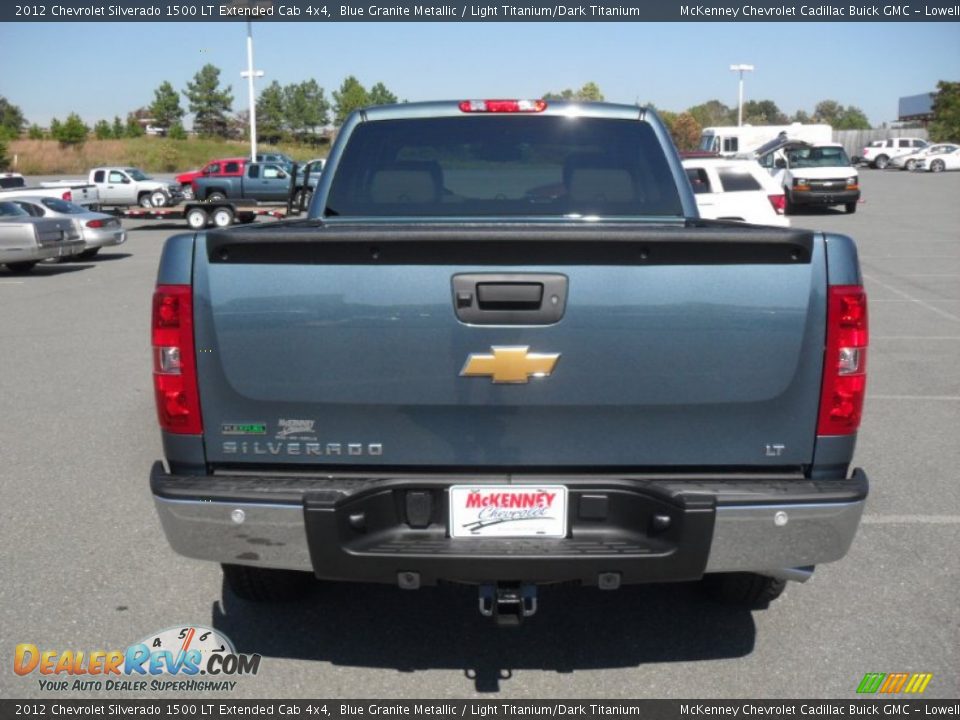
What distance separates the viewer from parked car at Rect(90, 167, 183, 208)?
35969 mm

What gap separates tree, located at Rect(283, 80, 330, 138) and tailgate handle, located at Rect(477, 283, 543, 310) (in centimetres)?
10413

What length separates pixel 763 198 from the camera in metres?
17.8

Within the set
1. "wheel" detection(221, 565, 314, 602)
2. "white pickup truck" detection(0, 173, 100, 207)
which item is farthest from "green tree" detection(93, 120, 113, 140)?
"wheel" detection(221, 565, 314, 602)

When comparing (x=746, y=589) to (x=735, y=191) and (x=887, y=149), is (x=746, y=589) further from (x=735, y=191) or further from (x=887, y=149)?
(x=887, y=149)

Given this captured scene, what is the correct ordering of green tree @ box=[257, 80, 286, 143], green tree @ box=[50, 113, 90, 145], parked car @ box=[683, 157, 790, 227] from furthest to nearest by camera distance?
green tree @ box=[257, 80, 286, 143], green tree @ box=[50, 113, 90, 145], parked car @ box=[683, 157, 790, 227]

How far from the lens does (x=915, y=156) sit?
57.2 m

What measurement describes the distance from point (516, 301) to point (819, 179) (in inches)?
1125

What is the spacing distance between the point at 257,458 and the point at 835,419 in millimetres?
1814

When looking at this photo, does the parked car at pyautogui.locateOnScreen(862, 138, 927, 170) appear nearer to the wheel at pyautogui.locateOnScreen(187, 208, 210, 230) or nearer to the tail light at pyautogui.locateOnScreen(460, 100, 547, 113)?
the wheel at pyautogui.locateOnScreen(187, 208, 210, 230)

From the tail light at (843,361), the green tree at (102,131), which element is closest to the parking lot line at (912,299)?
the tail light at (843,361)

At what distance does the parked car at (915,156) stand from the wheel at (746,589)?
193 feet

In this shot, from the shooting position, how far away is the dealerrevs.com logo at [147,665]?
356 centimetres

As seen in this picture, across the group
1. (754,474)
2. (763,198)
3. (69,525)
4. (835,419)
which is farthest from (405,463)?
(763,198)

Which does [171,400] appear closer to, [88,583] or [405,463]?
[405,463]
